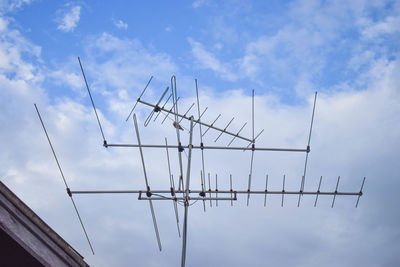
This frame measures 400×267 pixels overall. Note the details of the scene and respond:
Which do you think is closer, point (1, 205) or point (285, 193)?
point (1, 205)

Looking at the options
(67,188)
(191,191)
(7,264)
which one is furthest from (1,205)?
(191,191)

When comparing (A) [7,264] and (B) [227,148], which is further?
(B) [227,148]

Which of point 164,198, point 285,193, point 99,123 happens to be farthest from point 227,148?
point 99,123

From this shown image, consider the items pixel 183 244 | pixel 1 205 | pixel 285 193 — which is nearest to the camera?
pixel 1 205

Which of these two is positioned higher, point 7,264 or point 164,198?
point 164,198

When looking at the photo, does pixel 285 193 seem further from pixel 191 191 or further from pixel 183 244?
pixel 183 244

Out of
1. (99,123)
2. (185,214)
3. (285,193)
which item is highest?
(99,123)

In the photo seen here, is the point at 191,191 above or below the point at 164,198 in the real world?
above

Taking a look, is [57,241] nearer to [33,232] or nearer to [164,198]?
[33,232]

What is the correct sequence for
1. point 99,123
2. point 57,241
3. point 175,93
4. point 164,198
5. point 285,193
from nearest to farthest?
point 57,241 < point 164,198 < point 175,93 < point 99,123 < point 285,193

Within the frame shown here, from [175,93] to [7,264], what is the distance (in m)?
3.36

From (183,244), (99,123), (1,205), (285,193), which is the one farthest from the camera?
(285,193)

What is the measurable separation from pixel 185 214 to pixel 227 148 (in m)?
2.00

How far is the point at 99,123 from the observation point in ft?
18.0
